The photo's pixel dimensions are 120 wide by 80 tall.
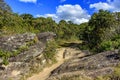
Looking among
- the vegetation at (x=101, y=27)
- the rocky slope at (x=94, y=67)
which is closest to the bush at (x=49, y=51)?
the rocky slope at (x=94, y=67)

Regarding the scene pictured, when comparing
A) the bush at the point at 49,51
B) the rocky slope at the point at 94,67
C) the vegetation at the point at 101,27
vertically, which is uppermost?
the vegetation at the point at 101,27

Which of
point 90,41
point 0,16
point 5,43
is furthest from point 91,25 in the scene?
point 5,43

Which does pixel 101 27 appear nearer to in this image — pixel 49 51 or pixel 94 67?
pixel 49 51

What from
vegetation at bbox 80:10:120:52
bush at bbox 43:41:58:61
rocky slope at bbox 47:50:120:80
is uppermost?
vegetation at bbox 80:10:120:52

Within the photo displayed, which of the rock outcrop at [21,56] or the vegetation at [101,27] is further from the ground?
the vegetation at [101,27]

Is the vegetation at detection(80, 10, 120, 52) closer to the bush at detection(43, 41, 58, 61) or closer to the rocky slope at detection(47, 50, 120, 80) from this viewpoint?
the bush at detection(43, 41, 58, 61)

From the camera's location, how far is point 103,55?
28797 millimetres

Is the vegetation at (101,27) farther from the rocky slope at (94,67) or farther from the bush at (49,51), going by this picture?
the rocky slope at (94,67)

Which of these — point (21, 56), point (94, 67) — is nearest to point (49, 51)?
point (21, 56)

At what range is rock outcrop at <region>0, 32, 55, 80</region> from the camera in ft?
104

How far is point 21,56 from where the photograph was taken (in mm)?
33656

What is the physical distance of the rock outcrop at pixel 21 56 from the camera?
31736mm

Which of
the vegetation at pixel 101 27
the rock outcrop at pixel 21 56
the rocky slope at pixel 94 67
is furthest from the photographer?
the vegetation at pixel 101 27

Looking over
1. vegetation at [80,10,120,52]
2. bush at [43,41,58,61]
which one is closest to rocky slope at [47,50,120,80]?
bush at [43,41,58,61]
